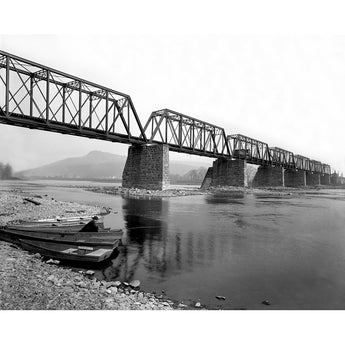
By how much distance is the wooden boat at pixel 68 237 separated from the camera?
8352mm

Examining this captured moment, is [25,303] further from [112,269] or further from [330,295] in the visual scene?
[330,295]

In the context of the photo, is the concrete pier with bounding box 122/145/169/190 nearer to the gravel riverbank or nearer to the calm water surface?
the calm water surface

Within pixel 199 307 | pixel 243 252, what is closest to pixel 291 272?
pixel 243 252

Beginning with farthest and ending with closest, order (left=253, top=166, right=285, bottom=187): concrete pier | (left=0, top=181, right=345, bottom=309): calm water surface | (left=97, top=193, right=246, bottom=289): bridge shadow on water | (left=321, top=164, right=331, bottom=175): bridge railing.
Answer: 1. (left=321, top=164, right=331, bottom=175): bridge railing
2. (left=253, top=166, right=285, bottom=187): concrete pier
3. (left=97, top=193, right=246, bottom=289): bridge shadow on water
4. (left=0, top=181, right=345, bottom=309): calm water surface

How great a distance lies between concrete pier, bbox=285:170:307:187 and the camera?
106581 millimetres

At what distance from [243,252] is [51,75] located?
32.1 meters

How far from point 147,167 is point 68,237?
32.9 m

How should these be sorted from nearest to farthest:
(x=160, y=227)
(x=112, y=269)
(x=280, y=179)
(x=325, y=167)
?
1. (x=112, y=269)
2. (x=160, y=227)
3. (x=280, y=179)
4. (x=325, y=167)

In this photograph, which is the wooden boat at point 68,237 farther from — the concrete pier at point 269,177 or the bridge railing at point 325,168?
the bridge railing at point 325,168

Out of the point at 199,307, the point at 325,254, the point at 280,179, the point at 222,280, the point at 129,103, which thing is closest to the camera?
the point at 199,307

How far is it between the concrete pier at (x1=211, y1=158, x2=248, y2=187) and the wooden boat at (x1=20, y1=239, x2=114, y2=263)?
191ft

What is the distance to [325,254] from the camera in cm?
905

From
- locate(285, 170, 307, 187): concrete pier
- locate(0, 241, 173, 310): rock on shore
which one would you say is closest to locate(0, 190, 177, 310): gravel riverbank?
locate(0, 241, 173, 310): rock on shore

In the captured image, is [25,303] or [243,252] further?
[243,252]
